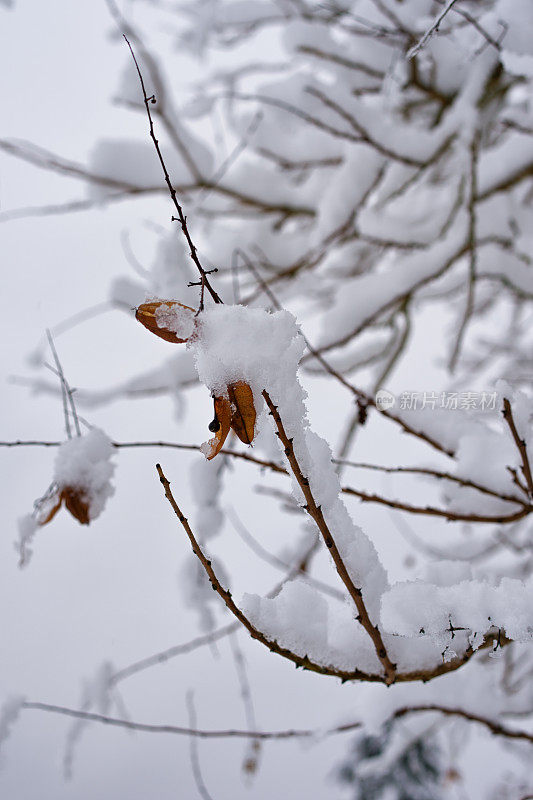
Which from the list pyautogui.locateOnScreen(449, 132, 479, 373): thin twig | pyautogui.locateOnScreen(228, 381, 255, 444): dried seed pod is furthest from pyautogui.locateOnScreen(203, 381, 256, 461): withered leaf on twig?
pyautogui.locateOnScreen(449, 132, 479, 373): thin twig

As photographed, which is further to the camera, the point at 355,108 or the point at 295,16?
the point at 295,16

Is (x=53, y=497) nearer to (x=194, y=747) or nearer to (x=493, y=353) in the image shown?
(x=194, y=747)

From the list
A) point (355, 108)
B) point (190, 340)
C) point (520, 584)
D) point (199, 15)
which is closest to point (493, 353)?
point (355, 108)

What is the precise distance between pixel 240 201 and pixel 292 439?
5.06 ft

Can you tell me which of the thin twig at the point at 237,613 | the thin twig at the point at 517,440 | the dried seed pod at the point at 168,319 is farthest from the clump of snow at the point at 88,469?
the thin twig at the point at 517,440

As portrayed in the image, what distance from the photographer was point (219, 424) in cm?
45

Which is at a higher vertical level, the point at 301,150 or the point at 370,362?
the point at 301,150

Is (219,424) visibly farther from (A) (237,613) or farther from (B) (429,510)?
(B) (429,510)

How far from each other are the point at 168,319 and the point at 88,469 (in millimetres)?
561

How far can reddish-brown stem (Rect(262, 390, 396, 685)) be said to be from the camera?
0.43m

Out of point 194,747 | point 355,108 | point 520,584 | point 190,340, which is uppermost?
point 355,108

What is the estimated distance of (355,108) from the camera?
144cm

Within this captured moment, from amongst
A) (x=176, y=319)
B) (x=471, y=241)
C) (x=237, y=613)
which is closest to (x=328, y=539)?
(x=237, y=613)

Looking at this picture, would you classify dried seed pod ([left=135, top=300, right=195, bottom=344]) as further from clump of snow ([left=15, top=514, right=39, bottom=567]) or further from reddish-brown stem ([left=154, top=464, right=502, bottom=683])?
clump of snow ([left=15, top=514, right=39, bottom=567])
